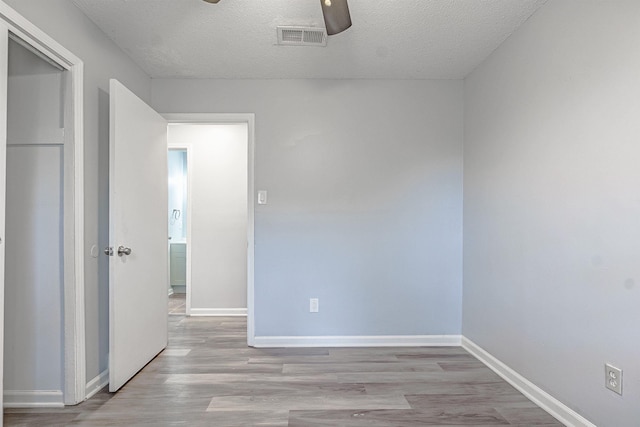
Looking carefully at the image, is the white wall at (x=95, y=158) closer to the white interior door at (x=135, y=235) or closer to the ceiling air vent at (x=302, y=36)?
the white interior door at (x=135, y=235)

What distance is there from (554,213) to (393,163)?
1.39m

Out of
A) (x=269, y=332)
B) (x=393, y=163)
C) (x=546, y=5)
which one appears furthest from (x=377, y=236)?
(x=546, y=5)

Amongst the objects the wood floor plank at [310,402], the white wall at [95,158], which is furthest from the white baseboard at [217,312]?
the wood floor plank at [310,402]

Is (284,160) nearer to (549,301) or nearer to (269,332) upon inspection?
(269,332)

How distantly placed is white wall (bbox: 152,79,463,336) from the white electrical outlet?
4.94 feet

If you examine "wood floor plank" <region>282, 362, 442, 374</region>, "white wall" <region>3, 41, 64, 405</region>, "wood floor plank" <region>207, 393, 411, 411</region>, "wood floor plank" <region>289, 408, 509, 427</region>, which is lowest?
"wood floor plank" <region>282, 362, 442, 374</region>

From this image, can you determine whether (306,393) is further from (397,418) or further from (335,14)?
(335,14)

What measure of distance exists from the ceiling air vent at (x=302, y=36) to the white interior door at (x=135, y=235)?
3.56 feet

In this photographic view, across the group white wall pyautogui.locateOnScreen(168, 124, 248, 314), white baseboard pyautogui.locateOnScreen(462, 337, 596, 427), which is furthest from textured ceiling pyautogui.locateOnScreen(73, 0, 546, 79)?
white baseboard pyautogui.locateOnScreen(462, 337, 596, 427)

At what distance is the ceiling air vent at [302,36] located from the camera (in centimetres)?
235

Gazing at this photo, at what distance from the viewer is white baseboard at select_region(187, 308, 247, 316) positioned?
4.18m

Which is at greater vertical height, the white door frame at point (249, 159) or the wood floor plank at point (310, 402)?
the white door frame at point (249, 159)

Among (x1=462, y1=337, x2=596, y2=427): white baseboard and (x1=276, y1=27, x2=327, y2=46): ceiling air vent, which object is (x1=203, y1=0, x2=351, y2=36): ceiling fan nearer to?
(x1=276, y1=27, x2=327, y2=46): ceiling air vent

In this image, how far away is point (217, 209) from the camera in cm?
425
